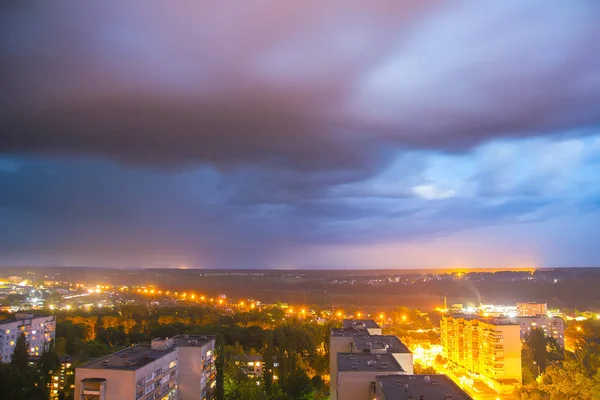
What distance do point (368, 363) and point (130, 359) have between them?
857 cm

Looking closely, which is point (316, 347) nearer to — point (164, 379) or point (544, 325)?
point (164, 379)

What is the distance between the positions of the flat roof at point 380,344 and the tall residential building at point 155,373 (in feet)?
21.8

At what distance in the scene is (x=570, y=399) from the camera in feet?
59.3

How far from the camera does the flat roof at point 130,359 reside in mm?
15016

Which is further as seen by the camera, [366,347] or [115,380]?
[366,347]

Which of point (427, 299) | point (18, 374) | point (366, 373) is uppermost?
point (366, 373)

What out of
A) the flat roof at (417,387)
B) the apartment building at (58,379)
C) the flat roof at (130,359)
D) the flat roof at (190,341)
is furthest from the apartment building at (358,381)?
the apartment building at (58,379)

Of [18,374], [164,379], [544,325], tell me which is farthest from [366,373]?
[544,325]

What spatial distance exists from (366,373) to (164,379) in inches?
328

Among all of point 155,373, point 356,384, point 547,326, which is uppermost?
point 356,384

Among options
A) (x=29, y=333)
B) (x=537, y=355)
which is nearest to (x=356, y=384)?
(x=537, y=355)

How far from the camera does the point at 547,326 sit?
36375mm

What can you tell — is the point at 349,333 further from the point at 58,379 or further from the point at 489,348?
the point at 58,379

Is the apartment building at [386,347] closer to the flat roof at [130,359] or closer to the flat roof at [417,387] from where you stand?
the flat roof at [417,387]
